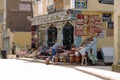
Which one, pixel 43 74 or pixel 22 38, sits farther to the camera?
pixel 22 38

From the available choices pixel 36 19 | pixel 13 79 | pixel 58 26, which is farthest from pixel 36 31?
pixel 13 79

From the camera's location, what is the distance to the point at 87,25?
31.8 metres

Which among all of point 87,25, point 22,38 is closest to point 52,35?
point 87,25

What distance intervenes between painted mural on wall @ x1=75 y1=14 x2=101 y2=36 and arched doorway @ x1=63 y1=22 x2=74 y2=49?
177cm

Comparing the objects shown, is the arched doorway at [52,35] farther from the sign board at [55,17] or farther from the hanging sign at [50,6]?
the hanging sign at [50,6]

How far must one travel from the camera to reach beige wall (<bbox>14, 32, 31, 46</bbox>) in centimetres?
5147

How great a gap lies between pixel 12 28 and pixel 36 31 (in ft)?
40.6

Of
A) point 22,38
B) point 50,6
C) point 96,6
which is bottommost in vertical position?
point 22,38

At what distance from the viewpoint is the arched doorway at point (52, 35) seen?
121ft

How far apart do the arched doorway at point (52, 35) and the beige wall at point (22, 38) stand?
13.4 meters

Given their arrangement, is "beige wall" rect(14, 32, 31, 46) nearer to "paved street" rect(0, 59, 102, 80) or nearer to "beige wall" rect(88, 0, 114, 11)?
"beige wall" rect(88, 0, 114, 11)

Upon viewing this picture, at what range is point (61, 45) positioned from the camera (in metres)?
34.1

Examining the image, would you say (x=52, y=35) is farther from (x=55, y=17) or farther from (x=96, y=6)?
(x=96, y=6)

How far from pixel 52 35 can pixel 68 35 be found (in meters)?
3.63
